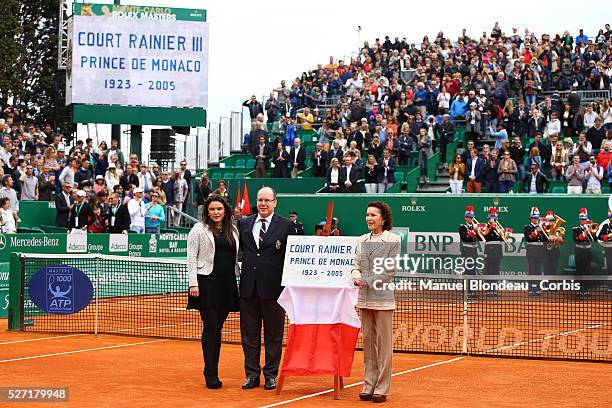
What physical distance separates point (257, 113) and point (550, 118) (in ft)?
36.5

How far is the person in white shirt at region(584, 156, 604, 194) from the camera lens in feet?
88.1

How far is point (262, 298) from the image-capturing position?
467 inches

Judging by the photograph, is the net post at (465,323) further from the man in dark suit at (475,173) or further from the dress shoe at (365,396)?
the man in dark suit at (475,173)

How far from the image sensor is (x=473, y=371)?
13.7 m

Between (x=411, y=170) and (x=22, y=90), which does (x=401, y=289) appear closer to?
(x=411, y=170)

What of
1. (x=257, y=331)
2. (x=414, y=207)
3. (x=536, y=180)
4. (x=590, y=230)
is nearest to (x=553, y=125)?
(x=536, y=180)

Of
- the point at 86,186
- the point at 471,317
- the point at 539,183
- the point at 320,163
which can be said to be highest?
the point at 320,163

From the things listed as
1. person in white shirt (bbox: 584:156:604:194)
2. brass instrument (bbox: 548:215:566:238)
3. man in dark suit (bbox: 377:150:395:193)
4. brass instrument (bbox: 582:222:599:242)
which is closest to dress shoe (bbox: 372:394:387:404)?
brass instrument (bbox: 582:222:599:242)

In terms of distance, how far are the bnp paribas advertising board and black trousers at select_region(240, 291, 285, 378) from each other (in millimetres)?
24265

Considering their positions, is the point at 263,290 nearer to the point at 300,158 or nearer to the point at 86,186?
the point at 86,186

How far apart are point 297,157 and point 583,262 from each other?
52.8 ft

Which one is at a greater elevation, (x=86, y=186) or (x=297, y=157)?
(x=297, y=157)

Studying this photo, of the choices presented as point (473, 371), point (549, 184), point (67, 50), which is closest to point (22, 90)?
point (67, 50)

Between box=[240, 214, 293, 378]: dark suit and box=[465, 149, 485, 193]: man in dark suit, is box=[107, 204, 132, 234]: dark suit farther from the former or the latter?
box=[240, 214, 293, 378]: dark suit
